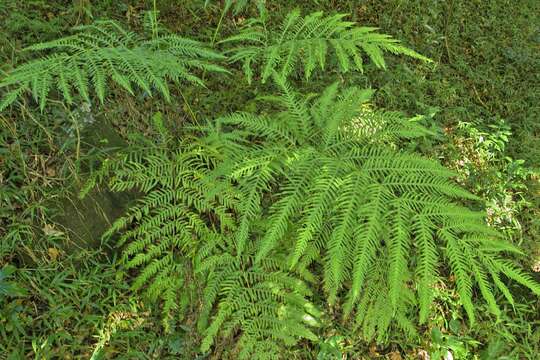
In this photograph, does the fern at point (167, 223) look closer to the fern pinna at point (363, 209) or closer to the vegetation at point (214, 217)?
the vegetation at point (214, 217)

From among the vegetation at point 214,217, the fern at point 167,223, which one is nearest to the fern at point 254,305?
the vegetation at point 214,217

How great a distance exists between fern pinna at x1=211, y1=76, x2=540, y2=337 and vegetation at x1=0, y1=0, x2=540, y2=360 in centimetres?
1

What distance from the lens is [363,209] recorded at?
6.83 ft

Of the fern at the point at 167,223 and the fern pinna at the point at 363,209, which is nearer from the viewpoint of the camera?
the fern pinna at the point at 363,209

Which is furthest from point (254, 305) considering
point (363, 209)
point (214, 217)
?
point (363, 209)

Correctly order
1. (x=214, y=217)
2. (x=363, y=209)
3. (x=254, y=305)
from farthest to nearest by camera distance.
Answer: (x=214, y=217), (x=254, y=305), (x=363, y=209)

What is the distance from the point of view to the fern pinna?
79.7 inches

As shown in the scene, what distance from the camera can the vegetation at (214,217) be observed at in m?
2.12

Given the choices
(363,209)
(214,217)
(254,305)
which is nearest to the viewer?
(363,209)

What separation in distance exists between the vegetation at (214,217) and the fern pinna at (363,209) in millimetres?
12

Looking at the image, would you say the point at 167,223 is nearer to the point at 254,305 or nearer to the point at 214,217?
the point at 214,217

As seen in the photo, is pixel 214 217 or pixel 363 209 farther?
pixel 214 217

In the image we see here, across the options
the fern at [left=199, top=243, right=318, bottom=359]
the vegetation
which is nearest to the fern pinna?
the vegetation

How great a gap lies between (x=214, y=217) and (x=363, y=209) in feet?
3.18
